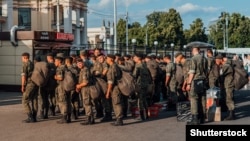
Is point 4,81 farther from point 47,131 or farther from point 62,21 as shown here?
point 62,21

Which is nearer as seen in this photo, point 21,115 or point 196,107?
point 196,107

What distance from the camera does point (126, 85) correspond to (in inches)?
483

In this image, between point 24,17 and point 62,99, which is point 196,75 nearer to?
point 62,99

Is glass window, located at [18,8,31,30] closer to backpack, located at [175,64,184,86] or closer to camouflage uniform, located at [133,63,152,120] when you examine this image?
backpack, located at [175,64,184,86]

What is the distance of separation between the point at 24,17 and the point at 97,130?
59667 millimetres

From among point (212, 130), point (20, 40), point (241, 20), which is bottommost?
point (212, 130)

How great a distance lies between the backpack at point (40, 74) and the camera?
1288 cm

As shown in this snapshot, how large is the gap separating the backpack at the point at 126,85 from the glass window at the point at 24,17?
5808cm

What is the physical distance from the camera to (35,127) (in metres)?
12.0

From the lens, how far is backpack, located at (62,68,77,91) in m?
12.5

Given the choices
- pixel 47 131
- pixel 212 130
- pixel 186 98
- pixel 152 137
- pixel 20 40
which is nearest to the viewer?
pixel 212 130

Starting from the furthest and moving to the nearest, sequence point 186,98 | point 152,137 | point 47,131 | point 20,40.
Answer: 1. point 20,40
2. point 186,98
3. point 47,131
4. point 152,137

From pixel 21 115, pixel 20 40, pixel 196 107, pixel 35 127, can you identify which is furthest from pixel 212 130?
pixel 20 40

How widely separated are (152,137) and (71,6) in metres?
57.3
